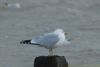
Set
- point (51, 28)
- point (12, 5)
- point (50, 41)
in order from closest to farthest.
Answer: point (50, 41)
point (51, 28)
point (12, 5)

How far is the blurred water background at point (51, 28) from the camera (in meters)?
11.5

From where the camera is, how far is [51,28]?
16406 millimetres

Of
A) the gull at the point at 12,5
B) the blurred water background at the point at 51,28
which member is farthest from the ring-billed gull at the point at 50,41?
the gull at the point at 12,5

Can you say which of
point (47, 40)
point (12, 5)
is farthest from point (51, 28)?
point (47, 40)

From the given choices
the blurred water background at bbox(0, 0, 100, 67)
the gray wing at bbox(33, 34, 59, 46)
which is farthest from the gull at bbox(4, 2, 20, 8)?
the gray wing at bbox(33, 34, 59, 46)

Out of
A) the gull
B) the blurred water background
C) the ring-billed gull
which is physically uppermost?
the gull

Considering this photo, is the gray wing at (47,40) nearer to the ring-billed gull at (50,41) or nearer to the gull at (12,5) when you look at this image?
the ring-billed gull at (50,41)

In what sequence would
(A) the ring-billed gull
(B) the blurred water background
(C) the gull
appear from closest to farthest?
(A) the ring-billed gull
(B) the blurred water background
(C) the gull

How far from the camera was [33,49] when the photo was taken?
12398mm

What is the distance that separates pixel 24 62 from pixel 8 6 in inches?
473

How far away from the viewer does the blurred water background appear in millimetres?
11461

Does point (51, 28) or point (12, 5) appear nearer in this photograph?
point (51, 28)

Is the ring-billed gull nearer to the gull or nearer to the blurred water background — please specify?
the blurred water background

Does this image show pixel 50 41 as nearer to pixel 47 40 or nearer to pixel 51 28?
pixel 47 40
